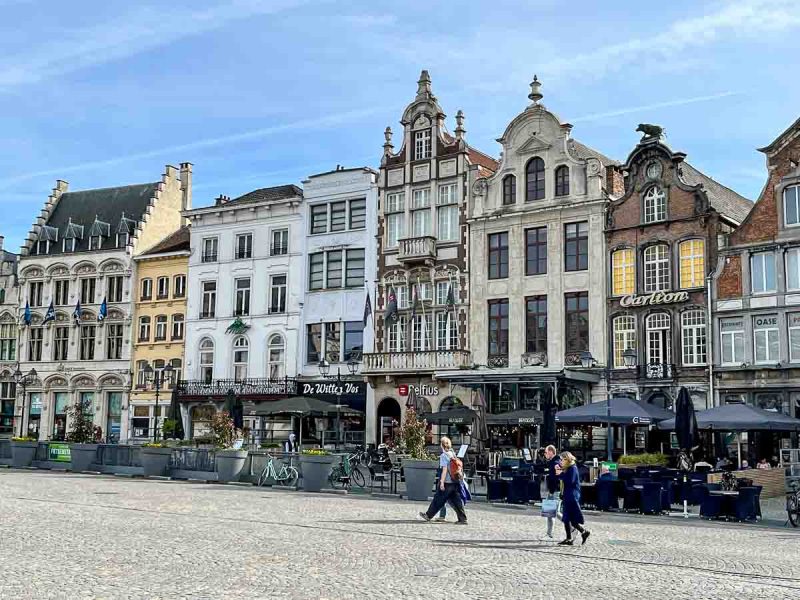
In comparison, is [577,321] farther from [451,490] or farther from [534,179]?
[451,490]

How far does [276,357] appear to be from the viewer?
156ft

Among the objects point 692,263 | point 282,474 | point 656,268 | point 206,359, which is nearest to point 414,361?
point 656,268

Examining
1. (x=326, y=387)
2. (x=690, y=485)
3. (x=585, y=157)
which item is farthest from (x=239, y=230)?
(x=690, y=485)

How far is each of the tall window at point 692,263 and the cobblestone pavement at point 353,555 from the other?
16956 mm

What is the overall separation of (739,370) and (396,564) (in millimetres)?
25068

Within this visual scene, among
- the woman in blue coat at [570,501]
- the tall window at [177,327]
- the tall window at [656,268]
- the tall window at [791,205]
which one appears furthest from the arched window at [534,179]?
the woman in blue coat at [570,501]

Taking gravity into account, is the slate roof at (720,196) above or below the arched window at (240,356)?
above

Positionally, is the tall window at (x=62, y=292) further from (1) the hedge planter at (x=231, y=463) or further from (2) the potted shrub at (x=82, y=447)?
(1) the hedge planter at (x=231, y=463)

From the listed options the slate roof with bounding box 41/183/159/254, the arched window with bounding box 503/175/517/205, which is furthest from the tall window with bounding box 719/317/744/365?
the slate roof with bounding box 41/183/159/254

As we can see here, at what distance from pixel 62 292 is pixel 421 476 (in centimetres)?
3742

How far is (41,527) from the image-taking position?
15672 millimetres

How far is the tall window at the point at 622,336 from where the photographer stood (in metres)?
37.5

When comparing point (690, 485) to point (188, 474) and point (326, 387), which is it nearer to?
point (188, 474)

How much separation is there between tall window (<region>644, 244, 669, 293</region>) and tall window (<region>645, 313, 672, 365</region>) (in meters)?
1.07
